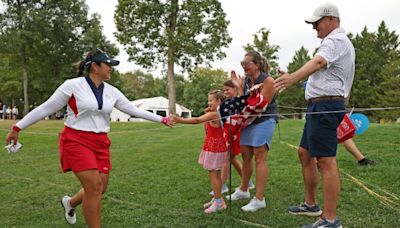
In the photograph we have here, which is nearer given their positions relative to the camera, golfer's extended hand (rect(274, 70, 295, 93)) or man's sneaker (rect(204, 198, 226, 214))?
golfer's extended hand (rect(274, 70, 295, 93))

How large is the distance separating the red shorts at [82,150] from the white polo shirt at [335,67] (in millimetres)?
1887

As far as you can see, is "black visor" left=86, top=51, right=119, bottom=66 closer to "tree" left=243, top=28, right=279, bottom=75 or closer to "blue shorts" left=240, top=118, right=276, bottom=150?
"blue shorts" left=240, top=118, right=276, bottom=150

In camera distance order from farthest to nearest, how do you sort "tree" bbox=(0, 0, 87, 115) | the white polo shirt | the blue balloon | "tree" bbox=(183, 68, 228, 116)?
"tree" bbox=(183, 68, 228, 116) < "tree" bbox=(0, 0, 87, 115) < the blue balloon < the white polo shirt

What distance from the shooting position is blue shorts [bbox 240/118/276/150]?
404 cm

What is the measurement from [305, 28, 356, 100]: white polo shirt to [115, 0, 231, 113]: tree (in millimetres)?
22380

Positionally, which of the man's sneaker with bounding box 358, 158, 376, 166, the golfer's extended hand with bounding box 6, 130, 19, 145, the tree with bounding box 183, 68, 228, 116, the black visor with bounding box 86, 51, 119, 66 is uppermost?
the tree with bounding box 183, 68, 228, 116

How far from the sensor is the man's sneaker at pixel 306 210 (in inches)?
150

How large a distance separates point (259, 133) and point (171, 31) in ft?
73.6

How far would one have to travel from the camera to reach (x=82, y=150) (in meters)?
3.20

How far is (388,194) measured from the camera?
430 centimetres

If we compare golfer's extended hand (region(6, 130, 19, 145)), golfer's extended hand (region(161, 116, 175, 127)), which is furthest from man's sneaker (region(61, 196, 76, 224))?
golfer's extended hand (region(161, 116, 175, 127))

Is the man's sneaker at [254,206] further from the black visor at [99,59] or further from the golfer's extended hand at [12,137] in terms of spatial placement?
the golfer's extended hand at [12,137]

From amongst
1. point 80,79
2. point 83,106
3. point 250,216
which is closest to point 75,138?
point 83,106

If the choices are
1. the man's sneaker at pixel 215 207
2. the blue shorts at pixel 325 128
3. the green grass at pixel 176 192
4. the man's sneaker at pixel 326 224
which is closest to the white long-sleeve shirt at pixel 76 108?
the green grass at pixel 176 192
